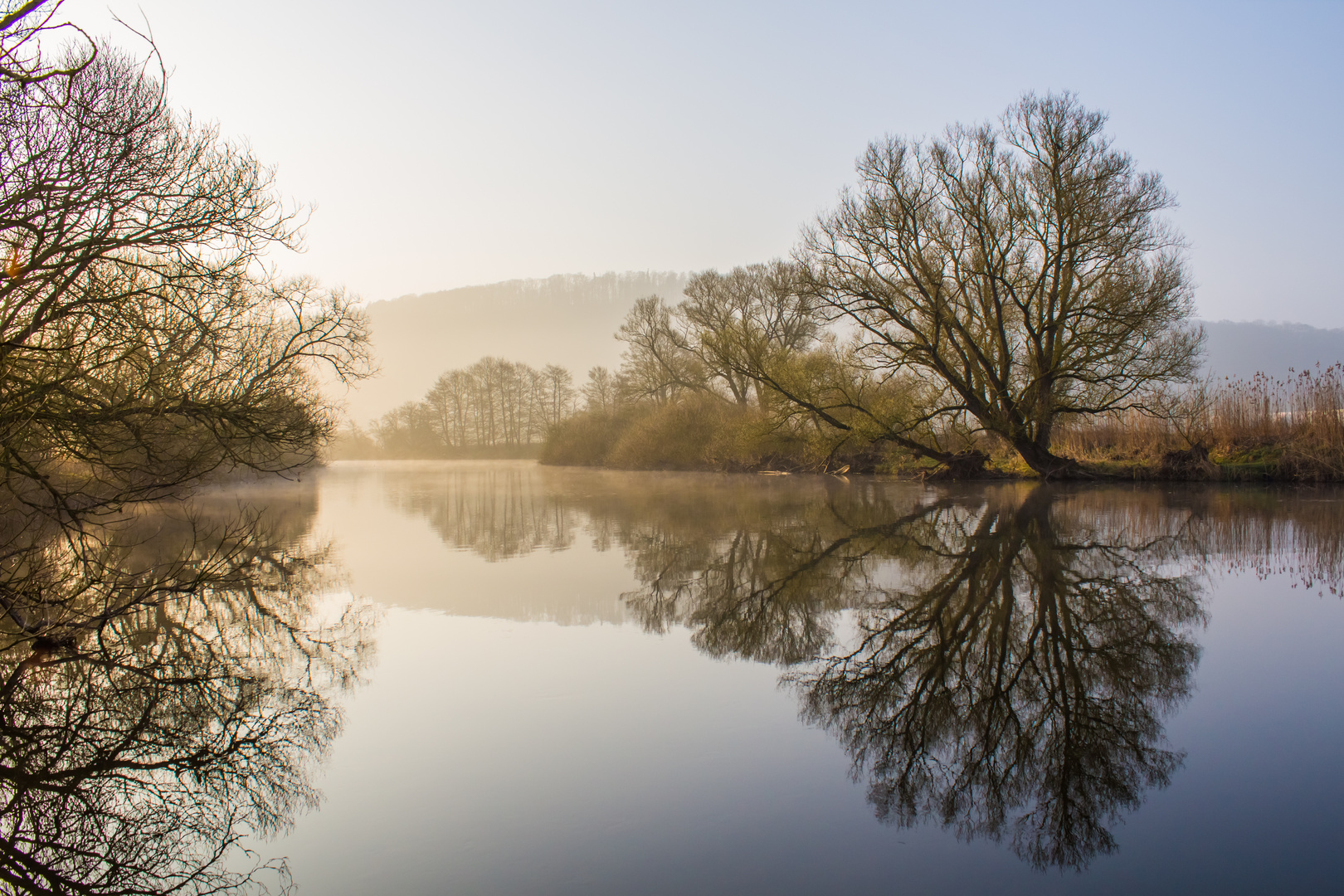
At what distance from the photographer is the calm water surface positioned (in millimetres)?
2832

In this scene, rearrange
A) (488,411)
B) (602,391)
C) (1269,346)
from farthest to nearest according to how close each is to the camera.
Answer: (1269,346)
(488,411)
(602,391)

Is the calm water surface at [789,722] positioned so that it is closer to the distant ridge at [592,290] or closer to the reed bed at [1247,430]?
the reed bed at [1247,430]

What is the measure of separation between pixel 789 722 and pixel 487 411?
68.5 meters

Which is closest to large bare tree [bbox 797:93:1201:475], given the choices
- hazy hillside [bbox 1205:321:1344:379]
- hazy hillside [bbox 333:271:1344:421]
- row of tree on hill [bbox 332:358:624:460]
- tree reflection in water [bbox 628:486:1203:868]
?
tree reflection in water [bbox 628:486:1203:868]

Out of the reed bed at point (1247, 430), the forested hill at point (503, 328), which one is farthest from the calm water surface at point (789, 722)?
the forested hill at point (503, 328)

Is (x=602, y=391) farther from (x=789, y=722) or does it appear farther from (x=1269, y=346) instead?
(x=1269, y=346)

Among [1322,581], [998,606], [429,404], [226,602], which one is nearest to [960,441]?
[1322,581]

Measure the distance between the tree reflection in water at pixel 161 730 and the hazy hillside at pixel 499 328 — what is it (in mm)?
102447

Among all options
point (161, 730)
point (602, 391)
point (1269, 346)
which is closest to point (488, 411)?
point (602, 391)

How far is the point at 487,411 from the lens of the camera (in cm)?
7056

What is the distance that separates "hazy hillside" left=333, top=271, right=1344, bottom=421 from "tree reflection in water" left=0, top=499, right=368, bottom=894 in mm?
102447

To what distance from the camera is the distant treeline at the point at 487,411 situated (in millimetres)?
68062

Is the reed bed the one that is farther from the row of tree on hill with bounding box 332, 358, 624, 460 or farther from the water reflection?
the row of tree on hill with bounding box 332, 358, 624, 460

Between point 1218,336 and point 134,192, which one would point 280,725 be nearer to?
point 134,192
